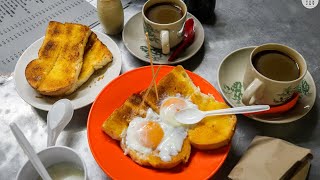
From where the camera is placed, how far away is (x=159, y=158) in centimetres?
78

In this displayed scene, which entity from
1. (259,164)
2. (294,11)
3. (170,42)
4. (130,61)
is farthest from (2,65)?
(294,11)

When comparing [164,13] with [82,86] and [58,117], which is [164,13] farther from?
[58,117]

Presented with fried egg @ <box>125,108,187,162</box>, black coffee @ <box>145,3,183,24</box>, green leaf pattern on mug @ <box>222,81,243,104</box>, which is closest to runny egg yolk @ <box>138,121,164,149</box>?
fried egg @ <box>125,108,187,162</box>

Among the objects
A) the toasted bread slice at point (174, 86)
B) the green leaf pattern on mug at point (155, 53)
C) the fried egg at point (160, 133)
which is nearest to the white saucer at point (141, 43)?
the green leaf pattern on mug at point (155, 53)

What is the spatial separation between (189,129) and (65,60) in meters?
0.41

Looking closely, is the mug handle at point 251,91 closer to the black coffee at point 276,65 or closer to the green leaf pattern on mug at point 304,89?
the black coffee at point 276,65

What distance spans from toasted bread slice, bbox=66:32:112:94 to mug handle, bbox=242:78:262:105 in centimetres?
39

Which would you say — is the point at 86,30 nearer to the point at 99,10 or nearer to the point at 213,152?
the point at 99,10

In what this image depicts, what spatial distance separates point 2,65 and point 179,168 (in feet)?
2.12

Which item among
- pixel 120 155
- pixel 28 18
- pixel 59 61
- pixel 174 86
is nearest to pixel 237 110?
pixel 174 86

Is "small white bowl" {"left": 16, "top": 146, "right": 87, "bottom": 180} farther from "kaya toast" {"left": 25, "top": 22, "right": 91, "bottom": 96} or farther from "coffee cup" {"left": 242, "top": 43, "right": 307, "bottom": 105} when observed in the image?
"coffee cup" {"left": 242, "top": 43, "right": 307, "bottom": 105}

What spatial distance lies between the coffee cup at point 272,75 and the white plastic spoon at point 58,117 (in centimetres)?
A: 44

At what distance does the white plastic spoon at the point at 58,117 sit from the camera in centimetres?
87

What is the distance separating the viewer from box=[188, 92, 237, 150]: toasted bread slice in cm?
79
